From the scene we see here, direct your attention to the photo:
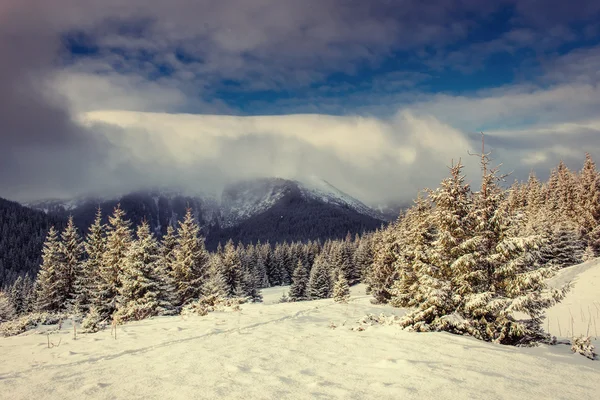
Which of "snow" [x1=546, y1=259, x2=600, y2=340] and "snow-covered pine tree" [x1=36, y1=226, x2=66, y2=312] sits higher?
"snow" [x1=546, y1=259, x2=600, y2=340]

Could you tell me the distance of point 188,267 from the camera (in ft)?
105

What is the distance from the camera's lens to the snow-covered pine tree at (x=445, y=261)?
38.8 feet

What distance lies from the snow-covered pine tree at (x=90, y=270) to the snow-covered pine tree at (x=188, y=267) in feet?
23.4

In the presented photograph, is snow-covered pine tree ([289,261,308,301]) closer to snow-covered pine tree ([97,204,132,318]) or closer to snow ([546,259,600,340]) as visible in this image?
snow-covered pine tree ([97,204,132,318])

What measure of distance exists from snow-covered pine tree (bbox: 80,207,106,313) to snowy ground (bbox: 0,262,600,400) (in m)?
21.4

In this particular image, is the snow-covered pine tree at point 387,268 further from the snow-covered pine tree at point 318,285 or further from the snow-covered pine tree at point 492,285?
the snow-covered pine tree at point 318,285

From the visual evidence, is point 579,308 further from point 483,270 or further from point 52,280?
point 52,280

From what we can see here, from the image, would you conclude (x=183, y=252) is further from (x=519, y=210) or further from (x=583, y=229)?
(x=583, y=229)

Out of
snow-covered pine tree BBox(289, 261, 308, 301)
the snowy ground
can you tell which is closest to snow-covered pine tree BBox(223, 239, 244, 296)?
snow-covered pine tree BBox(289, 261, 308, 301)

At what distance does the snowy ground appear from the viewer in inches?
235

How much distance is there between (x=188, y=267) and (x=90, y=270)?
10.1m

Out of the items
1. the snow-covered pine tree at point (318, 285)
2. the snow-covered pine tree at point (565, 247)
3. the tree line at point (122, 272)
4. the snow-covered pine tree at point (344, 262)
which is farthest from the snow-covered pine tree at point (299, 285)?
the snow-covered pine tree at point (565, 247)

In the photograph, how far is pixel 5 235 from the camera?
18650 cm

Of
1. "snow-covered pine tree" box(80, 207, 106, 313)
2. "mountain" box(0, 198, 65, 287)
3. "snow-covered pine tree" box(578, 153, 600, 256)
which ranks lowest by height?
"mountain" box(0, 198, 65, 287)
